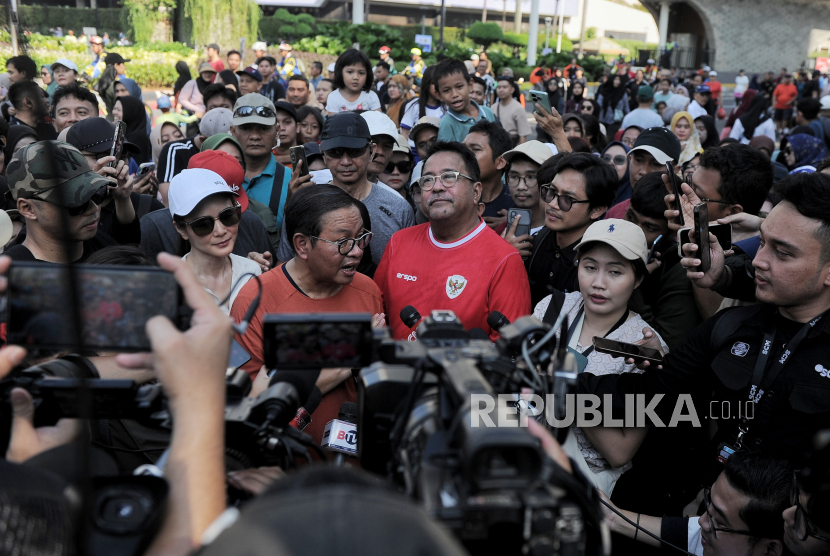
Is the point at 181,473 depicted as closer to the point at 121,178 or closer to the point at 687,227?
the point at 687,227

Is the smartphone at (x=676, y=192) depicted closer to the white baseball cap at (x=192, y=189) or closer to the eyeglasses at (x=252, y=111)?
the white baseball cap at (x=192, y=189)

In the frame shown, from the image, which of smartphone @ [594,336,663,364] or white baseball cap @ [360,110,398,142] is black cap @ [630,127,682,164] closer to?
white baseball cap @ [360,110,398,142]

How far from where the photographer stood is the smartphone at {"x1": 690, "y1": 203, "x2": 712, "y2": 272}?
2836 mm

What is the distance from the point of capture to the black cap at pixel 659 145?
5055 mm

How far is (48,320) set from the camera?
1482mm

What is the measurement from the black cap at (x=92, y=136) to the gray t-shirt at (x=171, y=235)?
0.99m

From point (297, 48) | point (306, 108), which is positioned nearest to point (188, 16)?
point (297, 48)

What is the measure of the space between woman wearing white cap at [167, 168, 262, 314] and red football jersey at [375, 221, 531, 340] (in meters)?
0.74

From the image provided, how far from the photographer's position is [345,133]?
4336mm

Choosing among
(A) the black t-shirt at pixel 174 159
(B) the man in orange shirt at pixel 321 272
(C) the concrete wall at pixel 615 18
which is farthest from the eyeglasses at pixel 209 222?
(C) the concrete wall at pixel 615 18

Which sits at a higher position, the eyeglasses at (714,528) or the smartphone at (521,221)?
the smartphone at (521,221)

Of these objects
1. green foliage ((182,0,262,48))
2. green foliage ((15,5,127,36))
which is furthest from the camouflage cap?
green foliage ((15,5,127,36))

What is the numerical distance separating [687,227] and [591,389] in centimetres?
88

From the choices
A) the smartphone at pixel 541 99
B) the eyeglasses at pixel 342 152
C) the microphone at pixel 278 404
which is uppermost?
the smartphone at pixel 541 99
